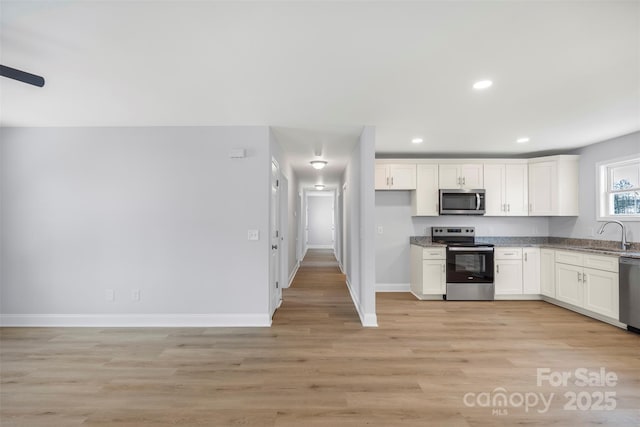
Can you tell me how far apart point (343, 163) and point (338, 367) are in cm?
424

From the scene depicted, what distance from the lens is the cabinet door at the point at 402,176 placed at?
514cm

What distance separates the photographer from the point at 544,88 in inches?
102

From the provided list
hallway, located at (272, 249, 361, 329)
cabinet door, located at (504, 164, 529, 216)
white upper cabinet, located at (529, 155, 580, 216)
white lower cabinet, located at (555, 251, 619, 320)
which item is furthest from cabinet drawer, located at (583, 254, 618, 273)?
hallway, located at (272, 249, 361, 329)

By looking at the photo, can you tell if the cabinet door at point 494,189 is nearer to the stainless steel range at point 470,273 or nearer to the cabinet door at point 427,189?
the stainless steel range at point 470,273

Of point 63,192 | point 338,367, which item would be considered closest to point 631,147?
point 338,367

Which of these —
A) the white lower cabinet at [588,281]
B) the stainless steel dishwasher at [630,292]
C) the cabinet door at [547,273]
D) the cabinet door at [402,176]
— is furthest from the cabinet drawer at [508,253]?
the cabinet door at [402,176]

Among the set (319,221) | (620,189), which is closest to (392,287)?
(620,189)

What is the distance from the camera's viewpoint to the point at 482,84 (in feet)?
8.27

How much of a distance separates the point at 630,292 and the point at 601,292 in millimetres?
358

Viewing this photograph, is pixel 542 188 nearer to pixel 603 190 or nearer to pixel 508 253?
pixel 603 190

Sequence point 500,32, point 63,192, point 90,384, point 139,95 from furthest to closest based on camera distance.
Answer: point 63,192
point 139,95
point 90,384
point 500,32

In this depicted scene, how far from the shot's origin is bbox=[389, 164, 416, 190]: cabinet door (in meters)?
5.14

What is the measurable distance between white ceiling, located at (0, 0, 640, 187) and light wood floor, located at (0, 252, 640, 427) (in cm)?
251

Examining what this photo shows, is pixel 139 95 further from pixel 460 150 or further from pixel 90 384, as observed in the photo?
pixel 460 150
